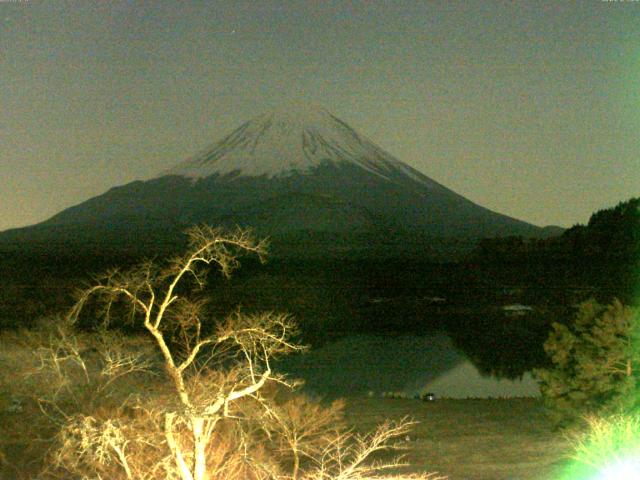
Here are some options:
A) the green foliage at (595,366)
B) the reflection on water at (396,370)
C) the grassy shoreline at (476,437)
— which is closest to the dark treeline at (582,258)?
the reflection on water at (396,370)

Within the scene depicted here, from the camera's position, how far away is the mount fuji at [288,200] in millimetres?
101875

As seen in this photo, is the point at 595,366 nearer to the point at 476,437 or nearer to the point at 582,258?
the point at 476,437

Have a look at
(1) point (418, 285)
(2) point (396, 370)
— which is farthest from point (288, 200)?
(2) point (396, 370)

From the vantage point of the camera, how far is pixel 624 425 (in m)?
8.60

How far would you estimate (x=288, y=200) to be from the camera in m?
112

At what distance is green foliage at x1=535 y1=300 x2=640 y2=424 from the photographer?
1197 centimetres

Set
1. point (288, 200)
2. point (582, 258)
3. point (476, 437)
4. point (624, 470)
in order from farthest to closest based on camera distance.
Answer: point (288, 200) → point (582, 258) → point (476, 437) → point (624, 470)

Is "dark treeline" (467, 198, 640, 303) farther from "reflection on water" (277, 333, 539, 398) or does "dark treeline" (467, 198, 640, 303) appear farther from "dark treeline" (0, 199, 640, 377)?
"reflection on water" (277, 333, 539, 398)

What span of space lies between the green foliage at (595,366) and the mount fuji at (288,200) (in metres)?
80.6

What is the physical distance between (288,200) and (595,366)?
329ft

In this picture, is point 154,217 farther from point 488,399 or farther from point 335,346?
point 488,399

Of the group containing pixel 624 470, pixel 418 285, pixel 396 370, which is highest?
pixel 624 470

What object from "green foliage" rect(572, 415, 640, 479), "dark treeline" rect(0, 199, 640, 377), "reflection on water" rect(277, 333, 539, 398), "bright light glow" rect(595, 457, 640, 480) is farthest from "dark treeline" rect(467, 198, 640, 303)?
"bright light glow" rect(595, 457, 640, 480)

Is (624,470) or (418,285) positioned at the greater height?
(624,470)
